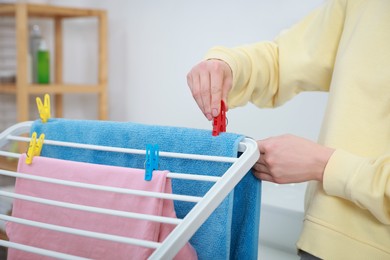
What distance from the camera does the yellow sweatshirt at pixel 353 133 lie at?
0.71m

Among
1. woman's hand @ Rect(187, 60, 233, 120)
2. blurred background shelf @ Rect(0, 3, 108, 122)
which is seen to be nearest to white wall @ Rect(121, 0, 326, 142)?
blurred background shelf @ Rect(0, 3, 108, 122)

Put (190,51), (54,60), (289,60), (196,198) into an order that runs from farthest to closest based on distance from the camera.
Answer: (54,60) < (190,51) < (289,60) < (196,198)

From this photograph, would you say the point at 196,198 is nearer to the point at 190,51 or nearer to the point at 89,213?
the point at 89,213

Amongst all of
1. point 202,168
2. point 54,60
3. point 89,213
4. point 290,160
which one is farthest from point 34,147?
point 54,60

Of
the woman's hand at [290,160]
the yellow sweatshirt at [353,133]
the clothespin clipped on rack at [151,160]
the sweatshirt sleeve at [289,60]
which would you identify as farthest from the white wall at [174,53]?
the clothespin clipped on rack at [151,160]

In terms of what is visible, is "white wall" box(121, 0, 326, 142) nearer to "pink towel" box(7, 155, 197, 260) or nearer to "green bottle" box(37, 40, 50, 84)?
"green bottle" box(37, 40, 50, 84)

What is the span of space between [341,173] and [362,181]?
0.04 metres

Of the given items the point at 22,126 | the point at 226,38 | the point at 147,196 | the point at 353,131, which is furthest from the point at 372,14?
the point at 226,38

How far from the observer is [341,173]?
0.72m

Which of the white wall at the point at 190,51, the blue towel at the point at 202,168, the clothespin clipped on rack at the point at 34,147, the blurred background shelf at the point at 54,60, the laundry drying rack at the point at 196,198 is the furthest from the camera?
the blurred background shelf at the point at 54,60

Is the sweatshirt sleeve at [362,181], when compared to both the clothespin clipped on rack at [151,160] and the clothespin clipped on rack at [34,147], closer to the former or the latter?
the clothespin clipped on rack at [151,160]

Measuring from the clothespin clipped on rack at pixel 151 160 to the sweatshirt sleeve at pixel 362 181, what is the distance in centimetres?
27

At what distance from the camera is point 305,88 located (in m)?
0.99

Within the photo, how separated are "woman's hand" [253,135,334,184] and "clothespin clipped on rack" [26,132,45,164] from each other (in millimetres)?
406
